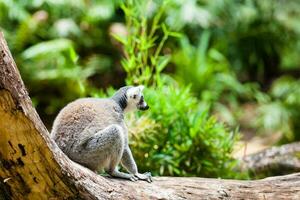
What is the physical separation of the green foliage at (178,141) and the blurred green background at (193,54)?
66 cm

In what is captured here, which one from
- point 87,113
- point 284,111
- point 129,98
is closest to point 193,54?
point 284,111

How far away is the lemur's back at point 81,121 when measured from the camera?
3.84 m

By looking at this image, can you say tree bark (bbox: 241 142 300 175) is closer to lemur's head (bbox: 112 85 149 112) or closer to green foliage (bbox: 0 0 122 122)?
lemur's head (bbox: 112 85 149 112)

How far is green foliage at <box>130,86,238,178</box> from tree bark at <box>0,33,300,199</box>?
5.66 feet

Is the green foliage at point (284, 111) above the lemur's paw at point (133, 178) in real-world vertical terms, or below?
above

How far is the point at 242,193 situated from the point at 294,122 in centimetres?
579

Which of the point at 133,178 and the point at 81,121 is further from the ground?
the point at 81,121

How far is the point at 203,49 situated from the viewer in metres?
10.6

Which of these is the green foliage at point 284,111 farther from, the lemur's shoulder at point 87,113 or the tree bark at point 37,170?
the tree bark at point 37,170

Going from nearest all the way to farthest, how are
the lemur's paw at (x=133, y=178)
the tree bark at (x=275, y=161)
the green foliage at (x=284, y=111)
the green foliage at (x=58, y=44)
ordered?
the lemur's paw at (x=133, y=178)
the tree bark at (x=275, y=161)
the green foliage at (x=58, y=44)
the green foliage at (x=284, y=111)

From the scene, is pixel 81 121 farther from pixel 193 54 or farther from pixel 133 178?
pixel 193 54

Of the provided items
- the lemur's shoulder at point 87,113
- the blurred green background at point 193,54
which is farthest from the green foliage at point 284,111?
the lemur's shoulder at point 87,113

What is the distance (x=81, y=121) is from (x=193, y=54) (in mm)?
6831

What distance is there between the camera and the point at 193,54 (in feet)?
34.5
